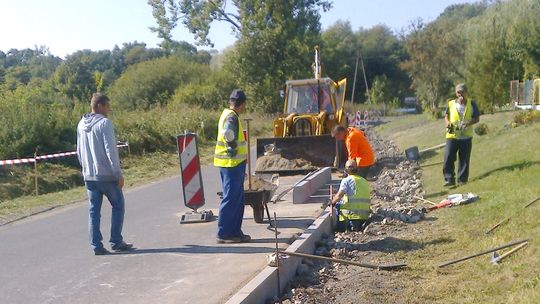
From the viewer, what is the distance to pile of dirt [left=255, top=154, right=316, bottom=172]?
17.0 m

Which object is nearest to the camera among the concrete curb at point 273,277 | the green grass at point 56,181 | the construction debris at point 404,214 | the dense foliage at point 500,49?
the concrete curb at point 273,277

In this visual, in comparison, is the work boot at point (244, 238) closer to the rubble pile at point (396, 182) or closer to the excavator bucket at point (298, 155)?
the rubble pile at point (396, 182)

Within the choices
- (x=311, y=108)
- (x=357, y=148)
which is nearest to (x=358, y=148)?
(x=357, y=148)

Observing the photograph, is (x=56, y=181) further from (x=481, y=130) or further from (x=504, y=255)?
(x=504, y=255)

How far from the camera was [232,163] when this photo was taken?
8.38m

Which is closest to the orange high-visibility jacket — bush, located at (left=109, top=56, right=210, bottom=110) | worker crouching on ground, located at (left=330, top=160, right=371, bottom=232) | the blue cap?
worker crouching on ground, located at (left=330, top=160, right=371, bottom=232)

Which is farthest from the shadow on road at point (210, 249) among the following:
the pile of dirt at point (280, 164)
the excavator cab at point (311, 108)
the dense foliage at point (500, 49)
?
the dense foliage at point (500, 49)

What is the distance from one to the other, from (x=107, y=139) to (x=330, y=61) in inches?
2280

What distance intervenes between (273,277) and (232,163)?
2134 millimetres

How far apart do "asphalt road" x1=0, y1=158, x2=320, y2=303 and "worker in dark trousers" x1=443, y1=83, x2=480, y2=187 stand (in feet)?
9.15

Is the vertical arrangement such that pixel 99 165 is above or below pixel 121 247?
above

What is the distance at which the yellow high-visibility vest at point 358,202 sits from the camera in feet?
30.0

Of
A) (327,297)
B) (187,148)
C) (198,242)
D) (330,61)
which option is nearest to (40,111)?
(187,148)

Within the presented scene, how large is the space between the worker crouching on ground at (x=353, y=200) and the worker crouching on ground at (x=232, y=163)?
1.55 meters
